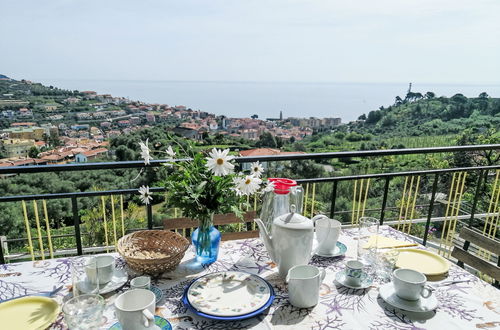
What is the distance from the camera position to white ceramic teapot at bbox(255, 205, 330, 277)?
107 centimetres

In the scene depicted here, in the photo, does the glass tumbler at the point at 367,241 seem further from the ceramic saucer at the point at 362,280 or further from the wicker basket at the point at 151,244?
the wicker basket at the point at 151,244

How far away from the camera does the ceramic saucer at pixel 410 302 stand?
977 millimetres

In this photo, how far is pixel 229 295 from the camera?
1.04 m

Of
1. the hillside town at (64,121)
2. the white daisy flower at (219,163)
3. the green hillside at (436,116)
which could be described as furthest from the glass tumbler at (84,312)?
the green hillside at (436,116)

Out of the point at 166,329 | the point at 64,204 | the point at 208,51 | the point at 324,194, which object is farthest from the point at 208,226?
the point at 208,51

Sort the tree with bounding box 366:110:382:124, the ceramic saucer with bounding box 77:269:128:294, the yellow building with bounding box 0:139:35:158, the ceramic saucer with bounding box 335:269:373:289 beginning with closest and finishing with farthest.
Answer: the ceramic saucer with bounding box 77:269:128:294
the ceramic saucer with bounding box 335:269:373:289
the yellow building with bounding box 0:139:35:158
the tree with bounding box 366:110:382:124

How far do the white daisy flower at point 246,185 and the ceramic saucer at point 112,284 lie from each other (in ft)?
1.64

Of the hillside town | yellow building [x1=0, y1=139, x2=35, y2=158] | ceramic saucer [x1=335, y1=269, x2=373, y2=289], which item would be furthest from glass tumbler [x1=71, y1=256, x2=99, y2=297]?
yellow building [x1=0, y1=139, x2=35, y2=158]

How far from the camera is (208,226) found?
48.7 inches

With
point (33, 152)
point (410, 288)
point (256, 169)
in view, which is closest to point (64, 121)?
point (33, 152)

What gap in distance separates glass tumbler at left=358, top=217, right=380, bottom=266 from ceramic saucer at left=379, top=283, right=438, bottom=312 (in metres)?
0.15

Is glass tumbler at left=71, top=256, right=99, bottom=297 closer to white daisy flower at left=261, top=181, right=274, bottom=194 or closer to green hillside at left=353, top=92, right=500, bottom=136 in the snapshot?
white daisy flower at left=261, top=181, right=274, bottom=194

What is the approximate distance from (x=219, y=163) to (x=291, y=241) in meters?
0.37

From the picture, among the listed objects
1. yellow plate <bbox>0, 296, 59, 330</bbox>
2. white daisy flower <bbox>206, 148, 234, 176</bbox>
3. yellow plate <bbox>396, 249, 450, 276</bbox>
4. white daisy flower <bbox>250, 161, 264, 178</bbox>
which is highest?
white daisy flower <bbox>206, 148, 234, 176</bbox>
